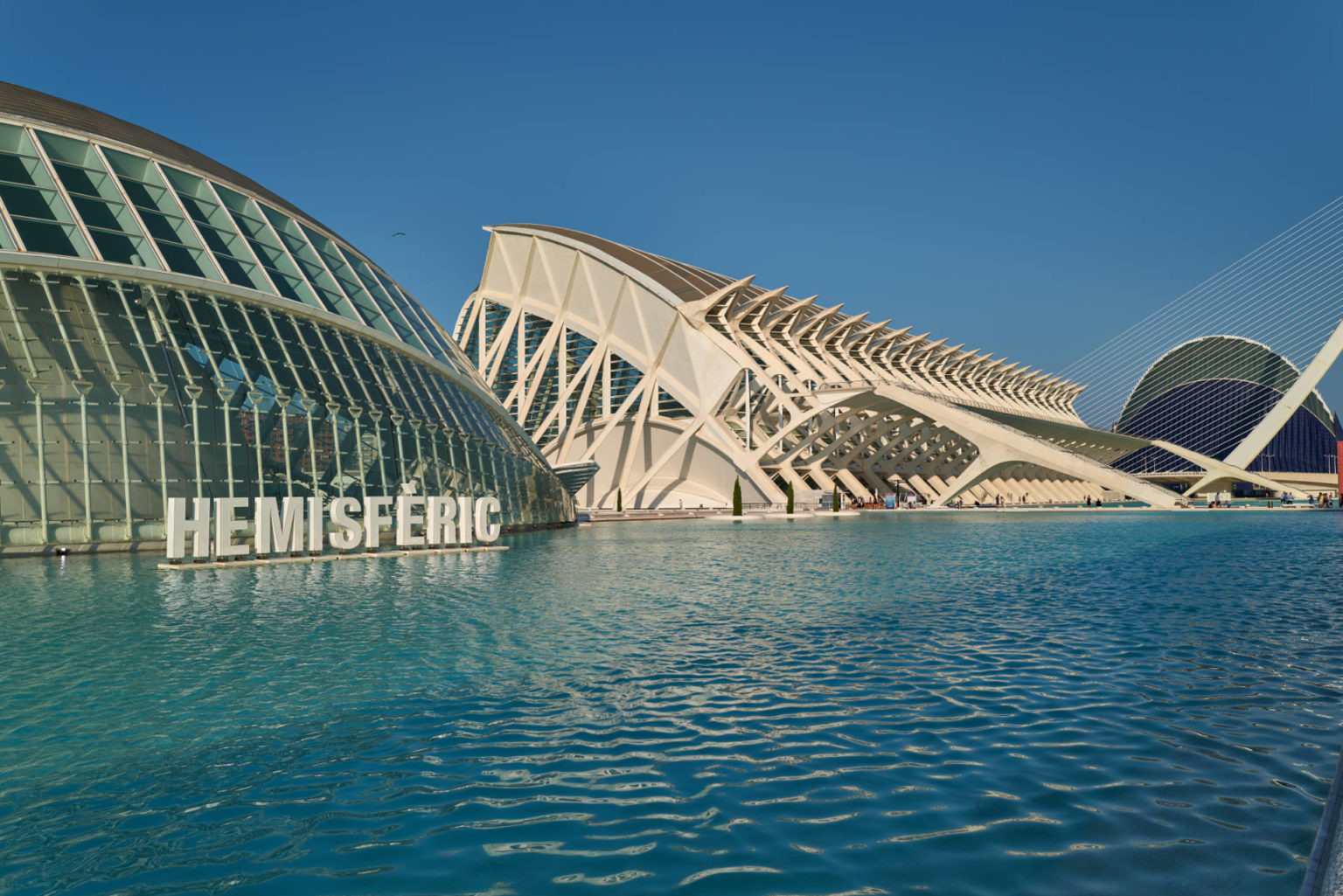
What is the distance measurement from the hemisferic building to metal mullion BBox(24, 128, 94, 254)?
0.04 m

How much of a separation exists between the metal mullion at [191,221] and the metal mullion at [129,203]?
1174 millimetres

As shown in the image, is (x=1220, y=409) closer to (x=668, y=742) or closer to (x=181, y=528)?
(x=181, y=528)

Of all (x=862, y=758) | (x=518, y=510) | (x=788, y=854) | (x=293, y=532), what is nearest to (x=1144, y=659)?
(x=862, y=758)

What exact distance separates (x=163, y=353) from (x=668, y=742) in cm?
2111

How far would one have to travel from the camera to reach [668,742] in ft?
21.0

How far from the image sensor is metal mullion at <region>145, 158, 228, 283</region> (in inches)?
950

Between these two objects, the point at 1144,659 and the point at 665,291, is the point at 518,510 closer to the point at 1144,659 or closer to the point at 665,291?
the point at 1144,659

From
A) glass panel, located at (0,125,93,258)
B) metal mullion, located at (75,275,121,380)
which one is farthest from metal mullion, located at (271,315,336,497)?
glass panel, located at (0,125,93,258)

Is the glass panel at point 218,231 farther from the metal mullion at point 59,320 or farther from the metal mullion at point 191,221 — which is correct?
the metal mullion at point 59,320

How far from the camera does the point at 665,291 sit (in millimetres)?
61844

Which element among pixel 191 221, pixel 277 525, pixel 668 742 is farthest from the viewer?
pixel 191 221

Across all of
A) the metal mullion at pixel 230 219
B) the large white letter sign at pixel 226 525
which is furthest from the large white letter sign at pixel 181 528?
the metal mullion at pixel 230 219

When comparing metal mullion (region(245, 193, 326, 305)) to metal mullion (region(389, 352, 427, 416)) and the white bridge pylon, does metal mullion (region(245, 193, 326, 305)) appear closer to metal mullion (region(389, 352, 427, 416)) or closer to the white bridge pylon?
metal mullion (region(389, 352, 427, 416))

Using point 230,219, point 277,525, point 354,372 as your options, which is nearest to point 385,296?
point 230,219
